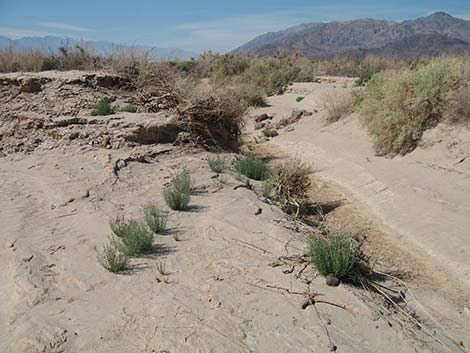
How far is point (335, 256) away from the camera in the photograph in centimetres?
470

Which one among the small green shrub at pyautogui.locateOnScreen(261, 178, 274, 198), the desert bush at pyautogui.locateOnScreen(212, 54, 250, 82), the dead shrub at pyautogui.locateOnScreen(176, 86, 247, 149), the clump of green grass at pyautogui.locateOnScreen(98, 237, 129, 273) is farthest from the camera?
the desert bush at pyautogui.locateOnScreen(212, 54, 250, 82)

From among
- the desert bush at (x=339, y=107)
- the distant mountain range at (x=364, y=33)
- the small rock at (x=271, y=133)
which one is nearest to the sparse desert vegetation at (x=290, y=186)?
the desert bush at (x=339, y=107)

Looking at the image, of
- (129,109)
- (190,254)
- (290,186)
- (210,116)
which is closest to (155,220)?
(190,254)

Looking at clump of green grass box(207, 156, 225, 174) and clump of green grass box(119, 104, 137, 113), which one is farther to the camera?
clump of green grass box(119, 104, 137, 113)

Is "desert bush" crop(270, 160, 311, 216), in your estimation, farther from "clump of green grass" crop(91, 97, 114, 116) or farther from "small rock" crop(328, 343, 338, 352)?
"clump of green grass" crop(91, 97, 114, 116)

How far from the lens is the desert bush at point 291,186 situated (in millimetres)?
7344

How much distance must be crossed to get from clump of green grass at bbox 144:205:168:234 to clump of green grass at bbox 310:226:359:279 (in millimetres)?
1855

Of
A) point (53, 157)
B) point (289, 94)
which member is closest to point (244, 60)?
point (289, 94)

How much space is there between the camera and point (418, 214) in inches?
289

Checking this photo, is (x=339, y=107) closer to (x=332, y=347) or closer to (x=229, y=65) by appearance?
(x=332, y=347)

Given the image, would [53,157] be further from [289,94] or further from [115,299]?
[289,94]

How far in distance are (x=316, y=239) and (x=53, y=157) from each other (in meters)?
5.41

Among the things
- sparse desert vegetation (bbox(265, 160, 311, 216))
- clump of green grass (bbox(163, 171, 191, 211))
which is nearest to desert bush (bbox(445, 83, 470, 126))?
sparse desert vegetation (bbox(265, 160, 311, 216))

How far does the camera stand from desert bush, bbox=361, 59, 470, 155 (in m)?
9.43
